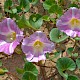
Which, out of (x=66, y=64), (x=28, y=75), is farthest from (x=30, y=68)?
(x=66, y=64)

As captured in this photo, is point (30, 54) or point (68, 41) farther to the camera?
point (68, 41)

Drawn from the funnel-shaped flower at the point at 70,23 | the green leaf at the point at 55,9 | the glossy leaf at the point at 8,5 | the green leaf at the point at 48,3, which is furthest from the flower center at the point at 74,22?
the glossy leaf at the point at 8,5

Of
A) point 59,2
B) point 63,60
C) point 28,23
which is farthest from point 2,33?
point 59,2

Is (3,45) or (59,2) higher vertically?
(59,2)

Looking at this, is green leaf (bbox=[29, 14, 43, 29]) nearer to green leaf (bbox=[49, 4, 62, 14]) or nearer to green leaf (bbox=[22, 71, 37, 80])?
green leaf (bbox=[49, 4, 62, 14])

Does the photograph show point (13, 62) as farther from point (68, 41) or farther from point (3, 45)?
point (68, 41)

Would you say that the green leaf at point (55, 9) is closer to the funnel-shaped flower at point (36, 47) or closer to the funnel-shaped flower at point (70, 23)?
the funnel-shaped flower at point (70, 23)

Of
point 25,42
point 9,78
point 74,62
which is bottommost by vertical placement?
point 9,78

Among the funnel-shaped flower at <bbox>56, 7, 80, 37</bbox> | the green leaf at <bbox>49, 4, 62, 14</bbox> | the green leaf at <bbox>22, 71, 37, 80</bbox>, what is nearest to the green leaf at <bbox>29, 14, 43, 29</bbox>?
the green leaf at <bbox>49, 4, 62, 14</bbox>
